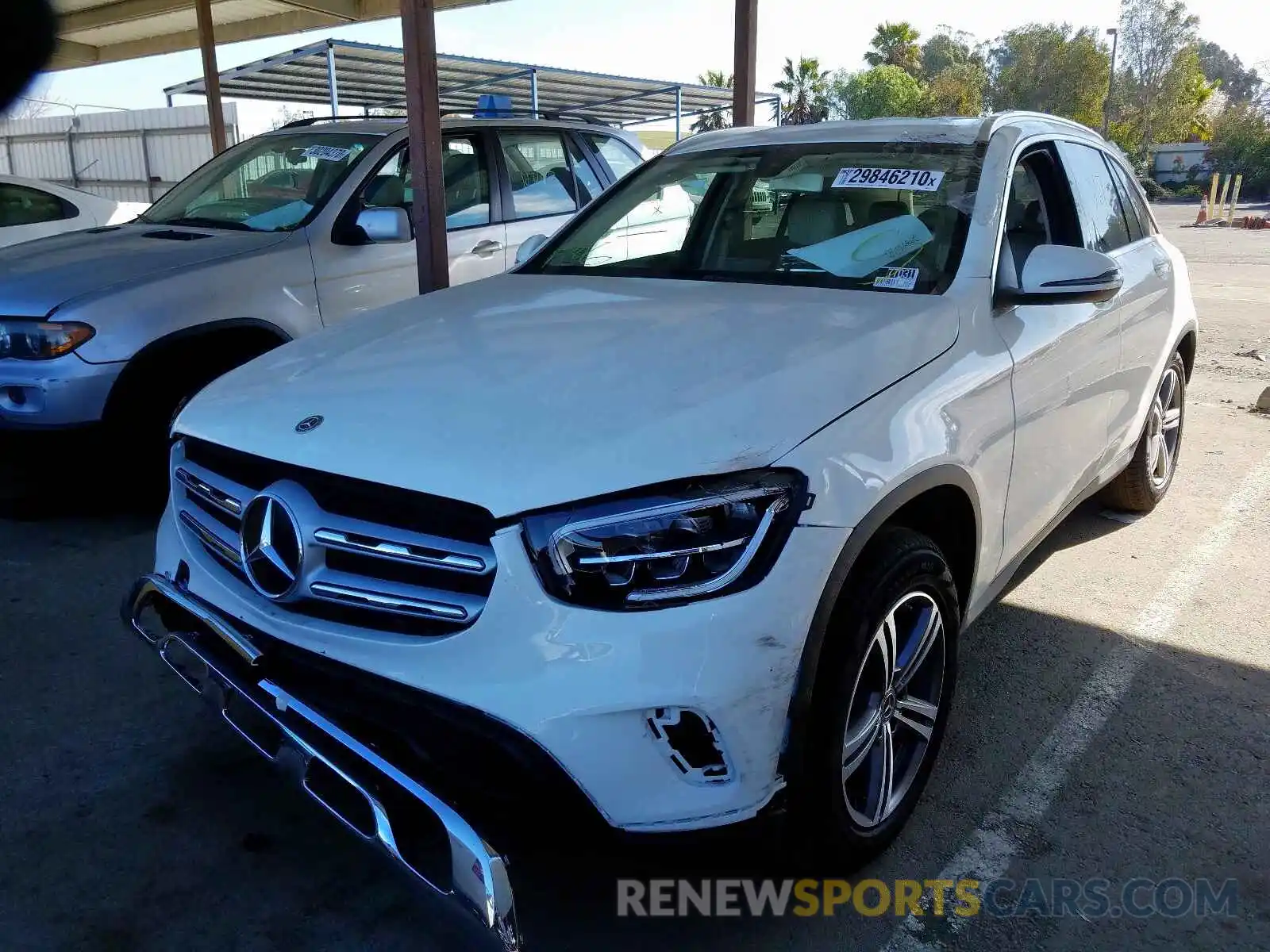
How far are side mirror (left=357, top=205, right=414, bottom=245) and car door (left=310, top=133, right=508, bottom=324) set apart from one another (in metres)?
0.42

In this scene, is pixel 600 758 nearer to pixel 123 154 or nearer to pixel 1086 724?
pixel 1086 724

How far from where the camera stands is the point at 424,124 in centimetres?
503

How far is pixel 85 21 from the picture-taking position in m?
13.0

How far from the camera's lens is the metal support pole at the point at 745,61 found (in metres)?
6.81

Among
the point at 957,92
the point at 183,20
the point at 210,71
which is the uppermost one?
the point at 957,92

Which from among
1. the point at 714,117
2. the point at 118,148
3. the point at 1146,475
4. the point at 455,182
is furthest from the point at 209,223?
the point at 714,117

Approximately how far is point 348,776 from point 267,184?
4533mm

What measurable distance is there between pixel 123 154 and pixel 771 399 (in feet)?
77.0

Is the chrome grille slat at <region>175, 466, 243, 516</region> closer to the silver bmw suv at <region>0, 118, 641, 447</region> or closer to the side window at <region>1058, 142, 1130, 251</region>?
the silver bmw suv at <region>0, 118, 641, 447</region>

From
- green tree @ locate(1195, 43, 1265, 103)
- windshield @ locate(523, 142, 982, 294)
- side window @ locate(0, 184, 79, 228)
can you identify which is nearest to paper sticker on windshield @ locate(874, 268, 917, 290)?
windshield @ locate(523, 142, 982, 294)

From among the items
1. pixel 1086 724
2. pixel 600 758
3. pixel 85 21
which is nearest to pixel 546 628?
pixel 600 758

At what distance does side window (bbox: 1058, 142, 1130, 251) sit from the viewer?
3680 mm

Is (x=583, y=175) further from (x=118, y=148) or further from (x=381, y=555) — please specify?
(x=118, y=148)

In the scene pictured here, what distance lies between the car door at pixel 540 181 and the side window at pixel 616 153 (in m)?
0.18
